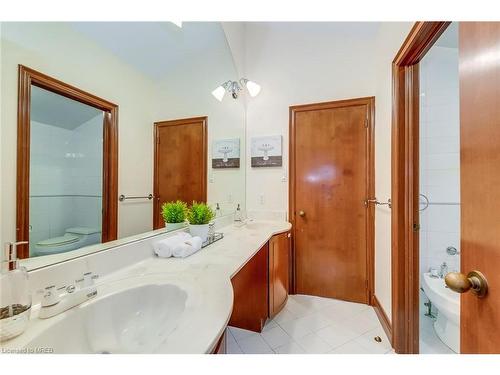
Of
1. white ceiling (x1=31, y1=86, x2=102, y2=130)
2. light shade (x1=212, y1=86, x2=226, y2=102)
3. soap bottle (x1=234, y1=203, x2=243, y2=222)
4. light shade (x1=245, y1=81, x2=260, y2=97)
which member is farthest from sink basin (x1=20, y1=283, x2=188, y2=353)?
light shade (x1=245, y1=81, x2=260, y2=97)

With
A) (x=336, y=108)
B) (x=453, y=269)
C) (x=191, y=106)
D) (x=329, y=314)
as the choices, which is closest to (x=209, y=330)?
(x=191, y=106)

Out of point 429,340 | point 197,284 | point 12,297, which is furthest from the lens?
point 429,340

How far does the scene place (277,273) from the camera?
172 centimetres

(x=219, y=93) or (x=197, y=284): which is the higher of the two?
(x=219, y=93)

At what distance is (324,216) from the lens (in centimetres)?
209

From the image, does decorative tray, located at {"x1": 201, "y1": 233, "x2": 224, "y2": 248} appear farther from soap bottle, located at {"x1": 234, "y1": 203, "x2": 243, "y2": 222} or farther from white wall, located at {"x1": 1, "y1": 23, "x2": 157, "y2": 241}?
soap bottle, located at {"x1": 234, "y1": 203, "x2": 243, "y2": 222}

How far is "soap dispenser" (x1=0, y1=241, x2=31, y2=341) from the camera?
47 centimetres

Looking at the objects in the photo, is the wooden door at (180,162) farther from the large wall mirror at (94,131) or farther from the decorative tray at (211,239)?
the decorative tray at (211,239)

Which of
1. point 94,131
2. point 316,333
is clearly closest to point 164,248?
point 94,131

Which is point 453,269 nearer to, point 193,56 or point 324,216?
point 324,216

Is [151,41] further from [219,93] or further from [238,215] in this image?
[238,215]

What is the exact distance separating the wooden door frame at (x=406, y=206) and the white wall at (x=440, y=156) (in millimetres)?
797

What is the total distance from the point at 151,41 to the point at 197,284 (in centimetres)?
117

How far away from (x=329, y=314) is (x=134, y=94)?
217 cm
